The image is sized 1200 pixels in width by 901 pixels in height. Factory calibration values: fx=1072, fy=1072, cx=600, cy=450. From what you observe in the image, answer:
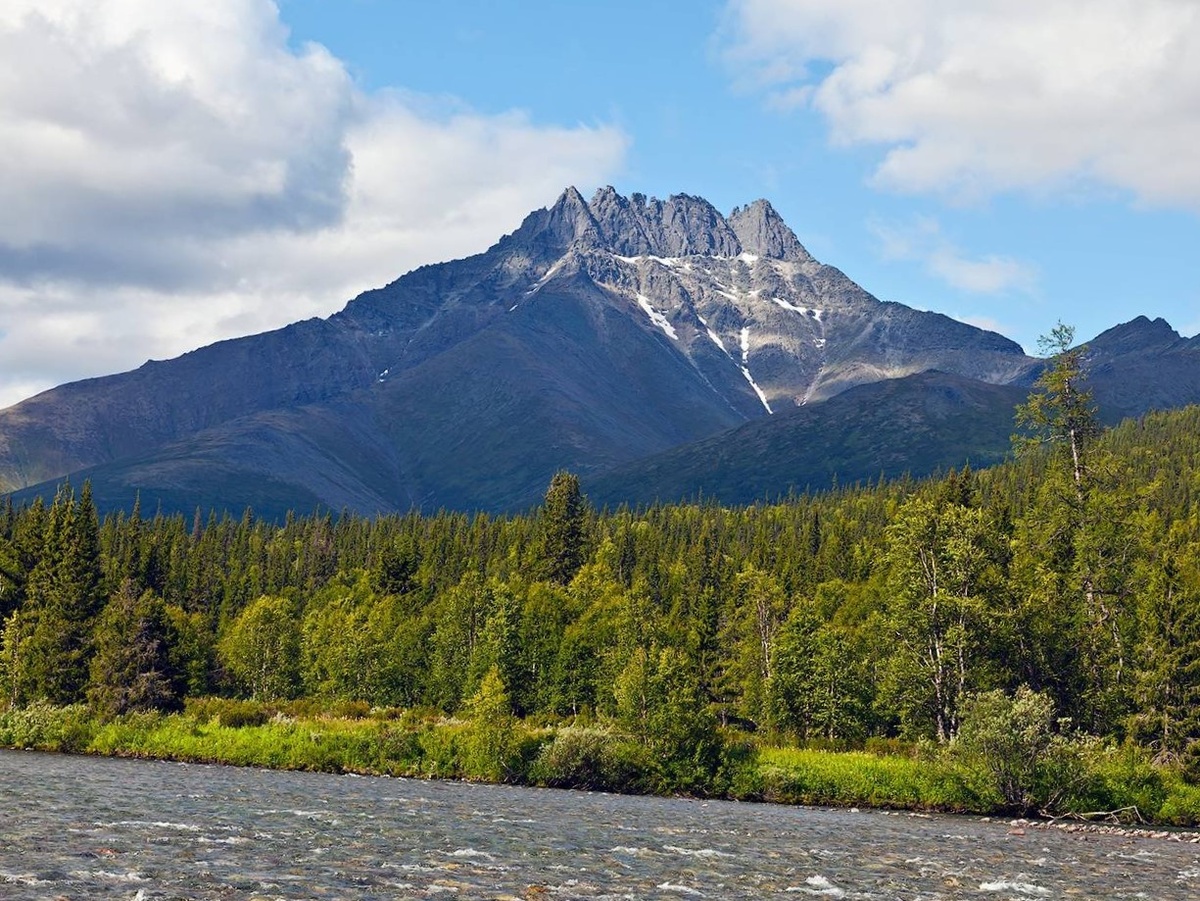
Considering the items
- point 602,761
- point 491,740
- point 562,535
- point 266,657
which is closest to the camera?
point 602,761

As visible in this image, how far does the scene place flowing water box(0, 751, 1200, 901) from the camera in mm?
28078

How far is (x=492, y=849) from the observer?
120ft

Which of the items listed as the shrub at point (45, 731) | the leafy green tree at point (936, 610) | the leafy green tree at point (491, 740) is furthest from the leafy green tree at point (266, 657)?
the leafy green tree at point (936, 610)

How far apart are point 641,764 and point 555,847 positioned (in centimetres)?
3004

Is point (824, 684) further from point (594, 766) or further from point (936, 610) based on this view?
point (594, 766)

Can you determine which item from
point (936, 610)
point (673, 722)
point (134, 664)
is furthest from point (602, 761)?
point (134, 664)

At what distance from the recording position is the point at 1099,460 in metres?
78.2

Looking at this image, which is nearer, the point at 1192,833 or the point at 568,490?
the point at 1192,833

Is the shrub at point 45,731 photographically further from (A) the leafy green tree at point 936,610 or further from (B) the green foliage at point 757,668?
(A) the leafy green tree at point 936,610

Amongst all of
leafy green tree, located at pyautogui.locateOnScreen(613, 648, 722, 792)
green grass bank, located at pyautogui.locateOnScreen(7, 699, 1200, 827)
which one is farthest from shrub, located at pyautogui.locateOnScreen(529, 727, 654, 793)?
leafy green tree, located at pyautogui.locateOnScreen(613, 648, 722, 792)

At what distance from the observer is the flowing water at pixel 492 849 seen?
2808 centimetres

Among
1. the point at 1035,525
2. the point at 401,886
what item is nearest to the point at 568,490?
the point at 1035,525

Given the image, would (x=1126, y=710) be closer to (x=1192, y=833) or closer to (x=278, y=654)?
(x=1192, y=833)

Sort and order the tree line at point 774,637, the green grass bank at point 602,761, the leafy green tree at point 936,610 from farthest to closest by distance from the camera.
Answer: the leafy green tree at point 936,610 → the tree line at point 774,637 → the green grass bank at point 602,761
